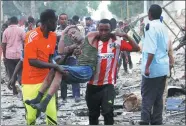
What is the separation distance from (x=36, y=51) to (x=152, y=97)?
7.16 feet

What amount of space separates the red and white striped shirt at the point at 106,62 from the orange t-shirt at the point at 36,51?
25.5 inches

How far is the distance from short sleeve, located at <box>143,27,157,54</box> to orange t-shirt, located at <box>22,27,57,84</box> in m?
1.54

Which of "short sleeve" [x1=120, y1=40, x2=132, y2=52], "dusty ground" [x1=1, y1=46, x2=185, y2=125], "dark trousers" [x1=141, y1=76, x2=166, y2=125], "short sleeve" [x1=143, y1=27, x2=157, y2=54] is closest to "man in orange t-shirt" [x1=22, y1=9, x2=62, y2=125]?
"short sleeve" [x1=120, y1=40, x2=132, y2=52]

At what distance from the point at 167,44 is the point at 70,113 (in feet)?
9.98

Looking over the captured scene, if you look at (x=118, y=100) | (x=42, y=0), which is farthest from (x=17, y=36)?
(x=42, y=0)

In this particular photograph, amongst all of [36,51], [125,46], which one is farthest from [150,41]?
[36,51]

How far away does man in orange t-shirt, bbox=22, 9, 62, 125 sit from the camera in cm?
617

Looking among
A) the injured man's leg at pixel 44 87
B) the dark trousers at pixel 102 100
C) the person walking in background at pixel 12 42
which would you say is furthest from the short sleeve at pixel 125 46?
the person walking in background at pixel 12 42

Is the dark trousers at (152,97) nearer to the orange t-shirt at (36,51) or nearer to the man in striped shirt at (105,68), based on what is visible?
the man in striped shirt at (105,68)

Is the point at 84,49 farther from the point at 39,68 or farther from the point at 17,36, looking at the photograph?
the point at 17,36

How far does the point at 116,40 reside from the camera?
6629mm

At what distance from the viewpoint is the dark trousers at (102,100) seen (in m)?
6.55

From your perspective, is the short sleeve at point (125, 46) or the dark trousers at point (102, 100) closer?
the dark trousers at point (102, 100)

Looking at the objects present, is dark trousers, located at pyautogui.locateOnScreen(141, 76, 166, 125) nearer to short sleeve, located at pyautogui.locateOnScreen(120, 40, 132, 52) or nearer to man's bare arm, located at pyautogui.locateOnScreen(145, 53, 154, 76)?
man's bare arm, located at pyautogui.locateOnScreen(145, 53, 154, 76)
